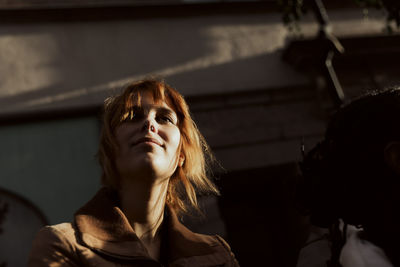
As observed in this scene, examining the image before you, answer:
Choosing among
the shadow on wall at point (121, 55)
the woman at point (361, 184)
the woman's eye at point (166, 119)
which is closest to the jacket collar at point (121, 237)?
the woman's eye at point (166, 119)

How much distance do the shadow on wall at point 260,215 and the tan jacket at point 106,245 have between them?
315 centimetres

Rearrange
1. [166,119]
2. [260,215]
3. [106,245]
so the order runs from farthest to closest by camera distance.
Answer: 1. [260,215]
2. [166,119]
3. [106,245]

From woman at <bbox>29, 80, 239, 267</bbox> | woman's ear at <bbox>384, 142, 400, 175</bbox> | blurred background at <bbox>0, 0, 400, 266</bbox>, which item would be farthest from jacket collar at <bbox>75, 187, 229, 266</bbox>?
blurred background at <bbox>0, 0, 400, 266</bbox>

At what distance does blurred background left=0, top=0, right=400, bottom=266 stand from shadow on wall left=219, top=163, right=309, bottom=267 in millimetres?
15

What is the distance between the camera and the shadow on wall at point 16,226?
444 centimetres

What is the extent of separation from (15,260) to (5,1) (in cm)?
340

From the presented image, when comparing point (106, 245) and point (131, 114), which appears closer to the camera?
point (106, 245)

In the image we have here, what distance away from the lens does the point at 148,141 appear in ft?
6.19

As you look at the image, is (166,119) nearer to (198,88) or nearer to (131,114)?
(131,114)

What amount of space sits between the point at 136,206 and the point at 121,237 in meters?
0.20

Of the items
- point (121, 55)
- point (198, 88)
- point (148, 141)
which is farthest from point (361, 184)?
point (121, 55)

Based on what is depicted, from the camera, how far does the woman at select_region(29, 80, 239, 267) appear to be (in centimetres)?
164

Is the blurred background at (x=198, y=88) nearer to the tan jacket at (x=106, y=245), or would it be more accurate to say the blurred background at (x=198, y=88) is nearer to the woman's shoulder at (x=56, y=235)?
the tan jacket at (x=106, y=245)

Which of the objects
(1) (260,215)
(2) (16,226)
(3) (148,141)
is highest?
(3) (148,141)
